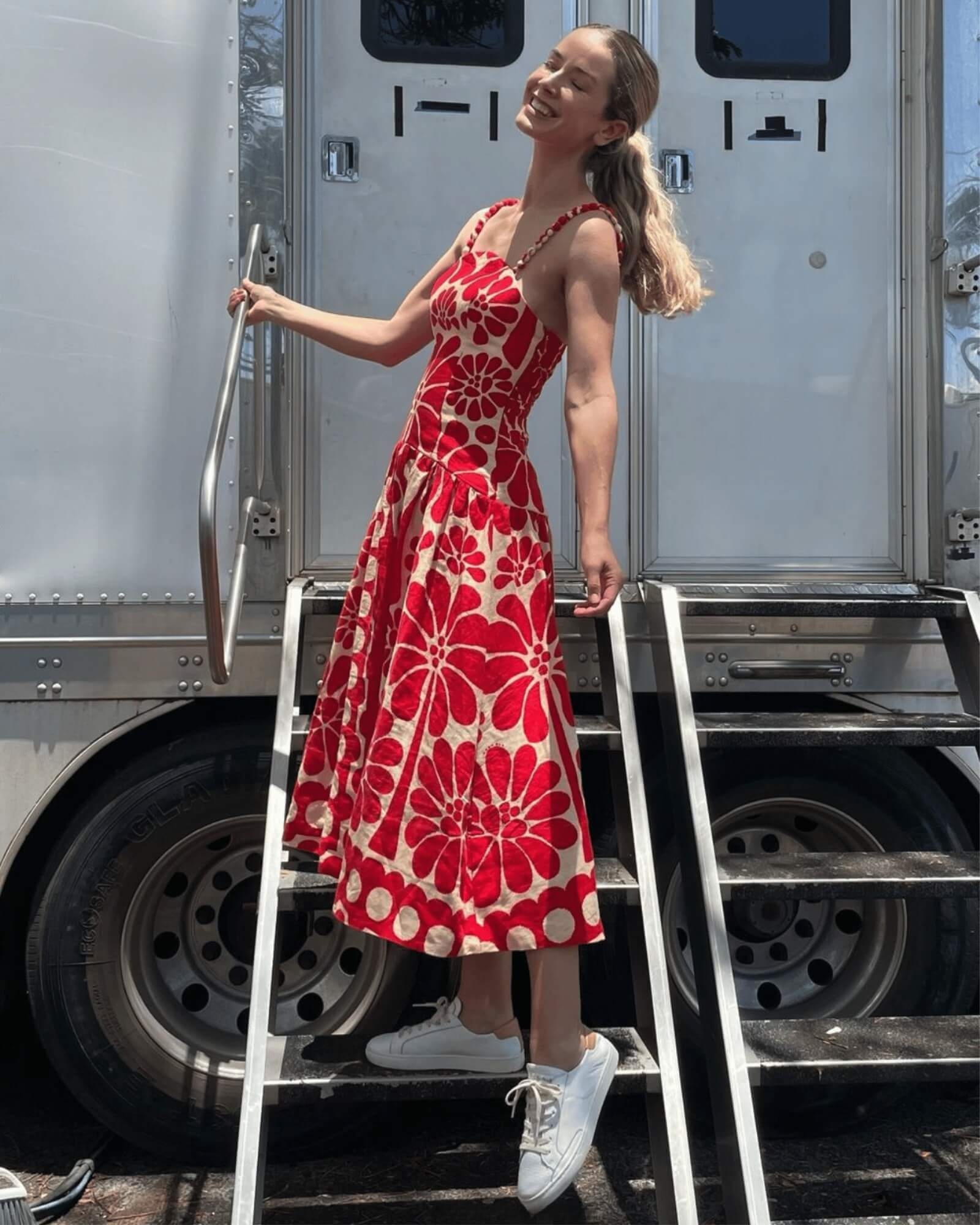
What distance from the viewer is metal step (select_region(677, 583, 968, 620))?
2695 millimetres

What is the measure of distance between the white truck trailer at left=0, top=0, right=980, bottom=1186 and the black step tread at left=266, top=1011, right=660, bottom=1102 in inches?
20.5

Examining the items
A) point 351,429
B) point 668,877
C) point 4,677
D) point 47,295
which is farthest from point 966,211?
point 4,677

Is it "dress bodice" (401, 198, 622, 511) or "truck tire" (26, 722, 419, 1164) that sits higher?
"dress bodice" (401, 198, 622, 511)

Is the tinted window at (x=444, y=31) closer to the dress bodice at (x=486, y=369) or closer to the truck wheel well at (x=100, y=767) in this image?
the dress bodice at (x=486, y=369)

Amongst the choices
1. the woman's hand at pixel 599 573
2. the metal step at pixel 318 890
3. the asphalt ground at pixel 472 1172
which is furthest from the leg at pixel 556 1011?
the asphalt ground at pixel 472 1172

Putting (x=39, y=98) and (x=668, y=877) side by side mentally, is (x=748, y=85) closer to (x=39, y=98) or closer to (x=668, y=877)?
(x=39, y=98)

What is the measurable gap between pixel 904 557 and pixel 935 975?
1016 millimetres

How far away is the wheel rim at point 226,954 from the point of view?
2.74 metres

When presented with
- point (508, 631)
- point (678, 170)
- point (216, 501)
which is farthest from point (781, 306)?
point (216, 501)

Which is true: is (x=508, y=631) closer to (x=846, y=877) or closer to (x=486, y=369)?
(x=486, y=369)

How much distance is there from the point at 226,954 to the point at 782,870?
130cm

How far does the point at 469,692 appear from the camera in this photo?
2.12 metres

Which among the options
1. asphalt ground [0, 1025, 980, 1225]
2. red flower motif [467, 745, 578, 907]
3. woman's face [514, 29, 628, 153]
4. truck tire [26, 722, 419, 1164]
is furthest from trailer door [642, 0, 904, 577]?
asphalt ground [0, 1025, 980, 1225]

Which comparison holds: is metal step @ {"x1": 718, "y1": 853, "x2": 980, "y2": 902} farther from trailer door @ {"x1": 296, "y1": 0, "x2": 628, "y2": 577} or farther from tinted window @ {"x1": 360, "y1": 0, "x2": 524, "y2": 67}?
tinted window @ {"x1": 360, "y1": 0, "x2": 524, "y2": 67}
